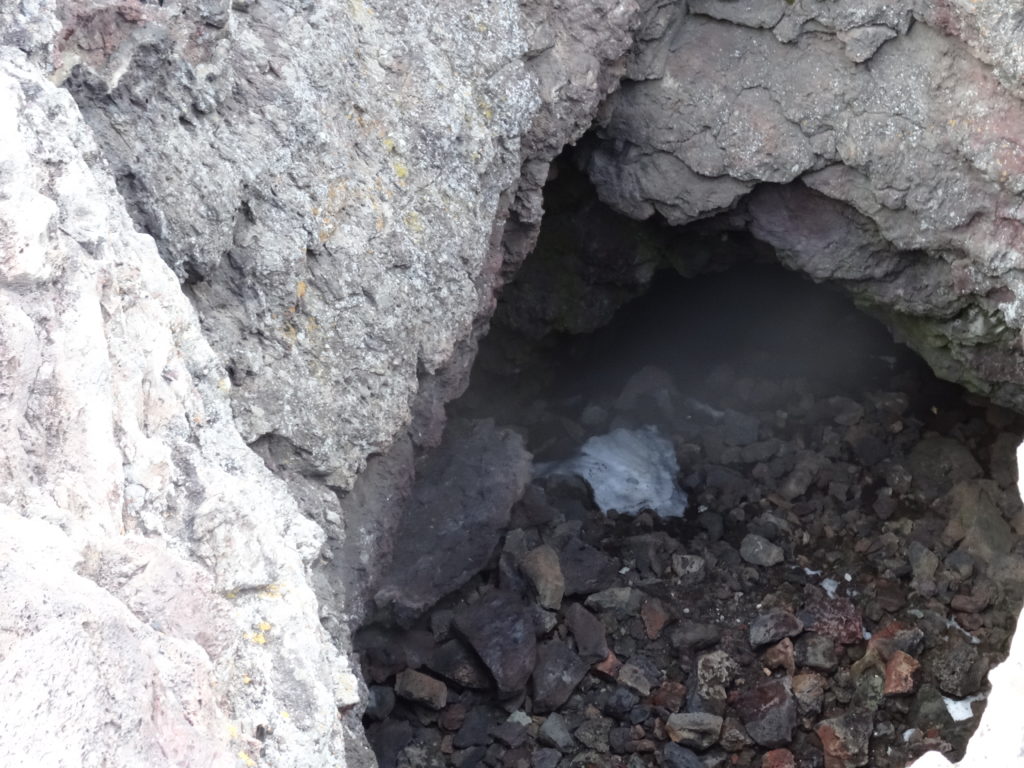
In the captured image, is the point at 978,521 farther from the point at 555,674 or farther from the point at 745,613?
the point at 555,674

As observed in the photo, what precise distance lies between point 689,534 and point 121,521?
11.4 ft

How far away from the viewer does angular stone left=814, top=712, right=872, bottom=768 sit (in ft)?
12.7

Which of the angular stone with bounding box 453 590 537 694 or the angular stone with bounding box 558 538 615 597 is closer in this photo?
the angular stone with bounding box 453 590 537 694

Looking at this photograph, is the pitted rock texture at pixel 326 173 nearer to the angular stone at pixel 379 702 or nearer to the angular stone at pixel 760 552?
the angular stone at pixel 379 702

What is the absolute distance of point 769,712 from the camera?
399 centimetres

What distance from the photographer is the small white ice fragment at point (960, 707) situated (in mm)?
4023

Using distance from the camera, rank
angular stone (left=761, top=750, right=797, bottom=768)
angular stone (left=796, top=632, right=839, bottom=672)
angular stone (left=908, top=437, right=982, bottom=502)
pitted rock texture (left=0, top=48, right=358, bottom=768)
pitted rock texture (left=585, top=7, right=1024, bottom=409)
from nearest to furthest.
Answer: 1. pitted rock texture (left=0, top=48, right=358, bottom=768)
2. pitted rock texture (left=585, top=7, right=1024, bottom=409)
3. angular stone (left=761, top=750, right=797, bottom=768)
4. angular stone (left=796, top=632, right=839, bottom=672)
5. angular stone (left=908, top=437, right=982, bottom=502)

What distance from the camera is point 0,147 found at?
184 cm

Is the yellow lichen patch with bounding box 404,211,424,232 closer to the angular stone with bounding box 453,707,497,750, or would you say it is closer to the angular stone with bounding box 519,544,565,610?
the angular stone with bounding box 519,544,565,610

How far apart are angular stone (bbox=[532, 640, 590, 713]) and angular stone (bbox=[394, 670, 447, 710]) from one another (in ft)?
1.18

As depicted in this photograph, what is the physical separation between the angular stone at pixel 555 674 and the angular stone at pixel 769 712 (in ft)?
2.02

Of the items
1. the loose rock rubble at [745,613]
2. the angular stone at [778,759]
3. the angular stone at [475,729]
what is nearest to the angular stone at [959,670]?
the loose rock rubble at [745,613]

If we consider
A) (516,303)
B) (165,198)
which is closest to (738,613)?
(516,303)

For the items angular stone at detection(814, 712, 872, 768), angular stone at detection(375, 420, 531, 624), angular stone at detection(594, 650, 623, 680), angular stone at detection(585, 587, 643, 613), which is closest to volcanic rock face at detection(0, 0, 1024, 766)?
angular stone at detection(585, 587, 643, 613)
